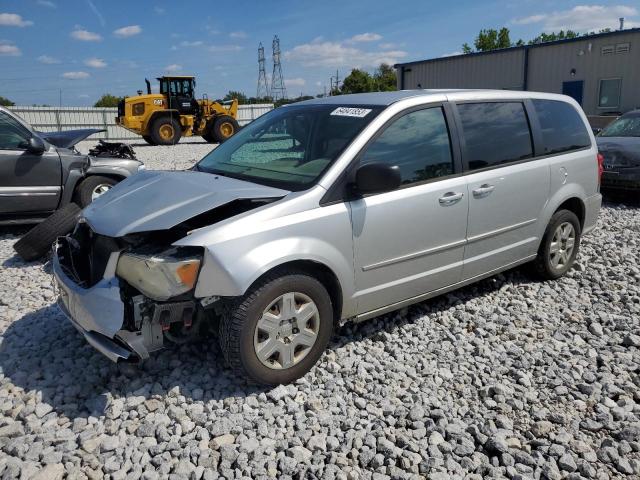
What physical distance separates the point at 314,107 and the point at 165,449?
263 centimetres

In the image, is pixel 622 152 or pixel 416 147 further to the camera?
pixel 622 152

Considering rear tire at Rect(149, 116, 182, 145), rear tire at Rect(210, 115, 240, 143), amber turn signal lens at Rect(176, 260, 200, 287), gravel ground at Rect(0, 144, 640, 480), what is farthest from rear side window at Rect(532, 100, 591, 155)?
rear tire at Rect(149, 116, 182, 145)

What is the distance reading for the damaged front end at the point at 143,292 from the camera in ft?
9.59

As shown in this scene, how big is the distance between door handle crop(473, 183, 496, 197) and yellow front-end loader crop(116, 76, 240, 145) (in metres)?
19.0

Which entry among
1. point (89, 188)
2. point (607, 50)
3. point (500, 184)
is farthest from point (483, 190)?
point (607, 50)

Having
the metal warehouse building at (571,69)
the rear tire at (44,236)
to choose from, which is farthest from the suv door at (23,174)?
the metal warehouse building at (571,69)

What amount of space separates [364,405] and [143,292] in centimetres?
142

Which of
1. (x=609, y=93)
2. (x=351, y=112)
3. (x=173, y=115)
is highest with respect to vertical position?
(x=609, y=93)

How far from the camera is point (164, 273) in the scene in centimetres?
290

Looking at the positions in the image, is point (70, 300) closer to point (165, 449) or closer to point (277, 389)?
point (165, 449)

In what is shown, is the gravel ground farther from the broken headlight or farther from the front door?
the front door

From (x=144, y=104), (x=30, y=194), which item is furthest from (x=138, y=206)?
(x=144, y=104)

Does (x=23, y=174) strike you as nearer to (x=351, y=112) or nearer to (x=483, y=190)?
(x=351, y=112)

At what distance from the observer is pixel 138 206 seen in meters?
3.30
